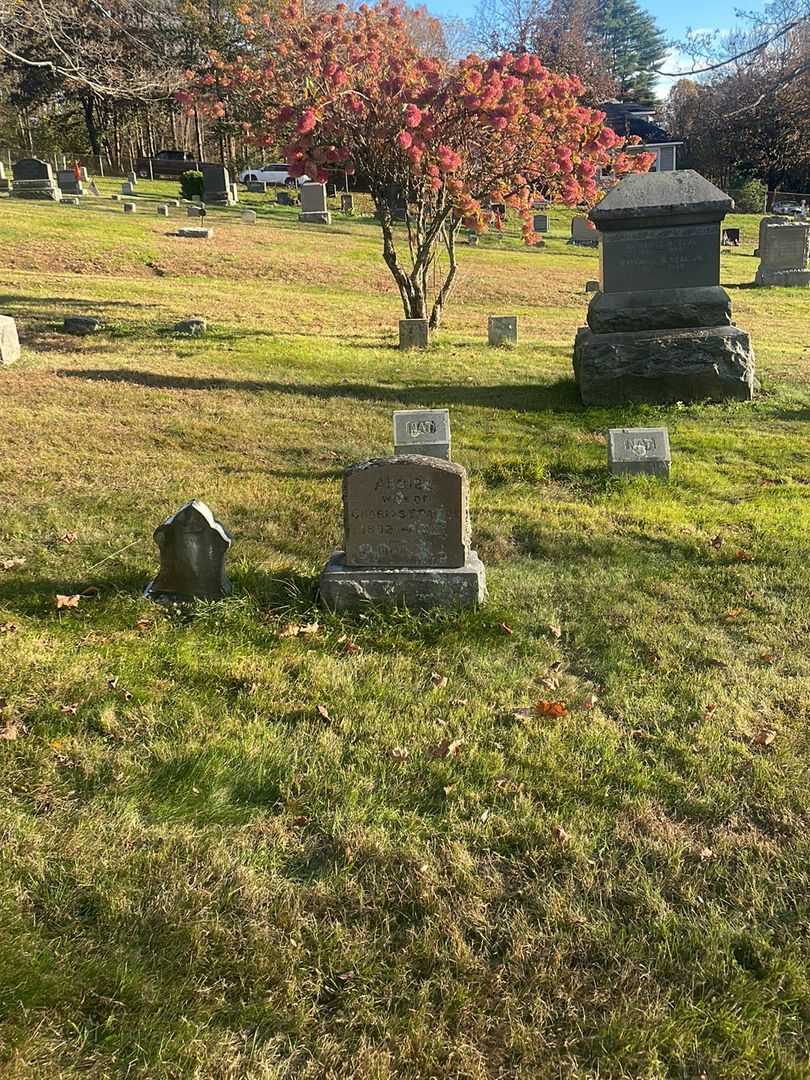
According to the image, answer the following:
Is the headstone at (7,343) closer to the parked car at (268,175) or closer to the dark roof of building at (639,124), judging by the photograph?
the parked car at (268,175)

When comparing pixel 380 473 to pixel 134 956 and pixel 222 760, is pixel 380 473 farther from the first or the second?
pixel 134 956

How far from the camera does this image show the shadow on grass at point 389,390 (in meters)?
9.88

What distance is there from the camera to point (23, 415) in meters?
8.23

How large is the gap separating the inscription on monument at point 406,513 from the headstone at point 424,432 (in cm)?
239

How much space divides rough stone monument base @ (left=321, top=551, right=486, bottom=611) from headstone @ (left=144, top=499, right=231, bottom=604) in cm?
63

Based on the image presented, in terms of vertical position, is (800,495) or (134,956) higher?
(800,495)

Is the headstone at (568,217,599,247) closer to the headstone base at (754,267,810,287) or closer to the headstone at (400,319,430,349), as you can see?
the headstone base at (754,267,810,287)

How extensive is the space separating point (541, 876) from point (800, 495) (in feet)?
17.0

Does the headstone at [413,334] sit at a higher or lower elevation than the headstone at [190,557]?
higher

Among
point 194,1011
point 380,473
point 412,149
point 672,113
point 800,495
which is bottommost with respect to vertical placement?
point 194,1011

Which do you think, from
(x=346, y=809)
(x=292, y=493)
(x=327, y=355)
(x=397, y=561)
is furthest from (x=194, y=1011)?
(x=327, y=355)

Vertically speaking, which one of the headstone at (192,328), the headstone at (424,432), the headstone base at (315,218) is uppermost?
the headstone base at (315,218)

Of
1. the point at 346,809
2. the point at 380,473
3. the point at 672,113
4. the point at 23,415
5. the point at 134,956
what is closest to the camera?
the point at 134,956

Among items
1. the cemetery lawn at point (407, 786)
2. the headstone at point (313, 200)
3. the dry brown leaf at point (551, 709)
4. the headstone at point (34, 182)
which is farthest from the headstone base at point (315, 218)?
the dry brown leaf at point (551, 709)
